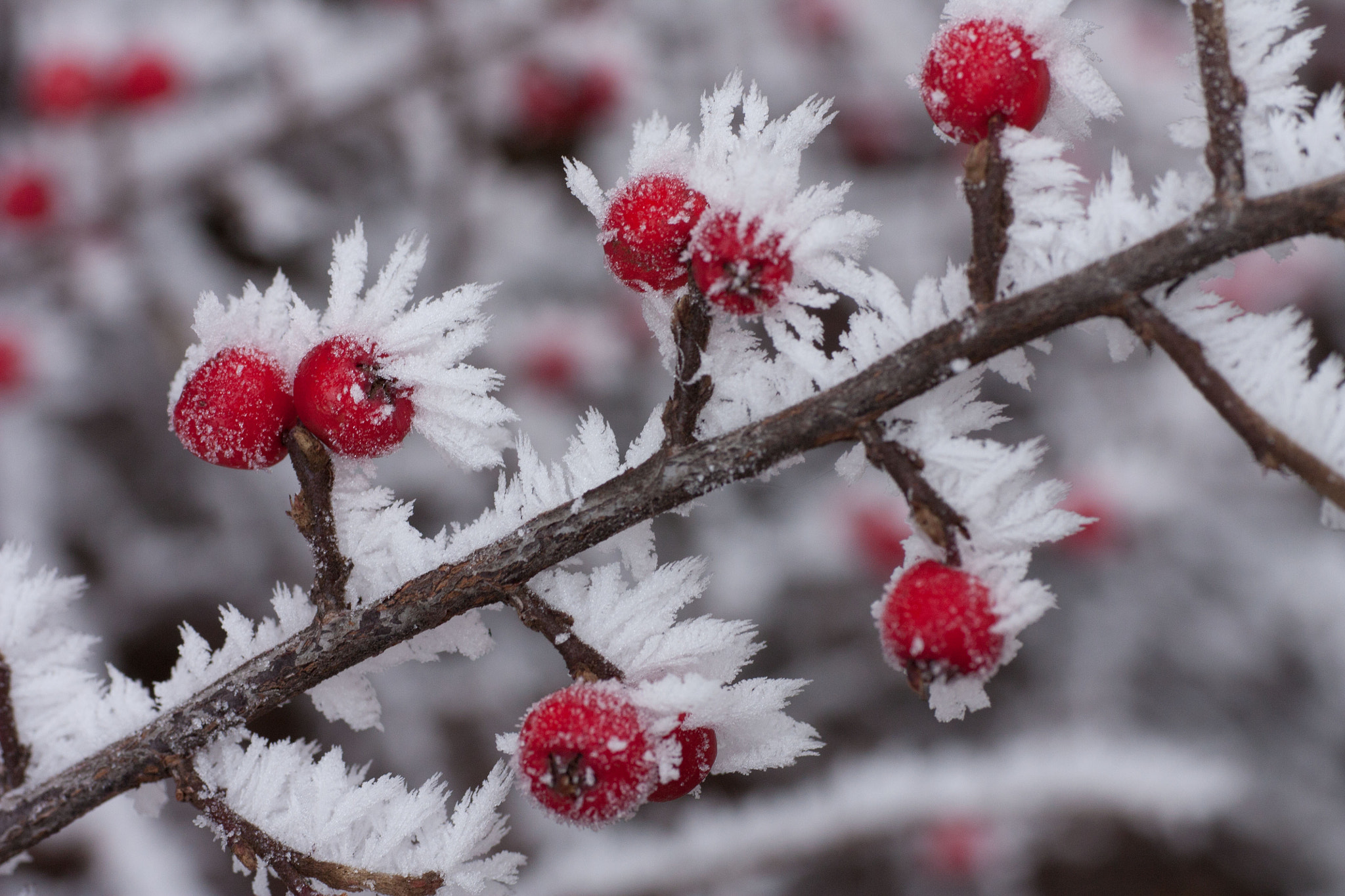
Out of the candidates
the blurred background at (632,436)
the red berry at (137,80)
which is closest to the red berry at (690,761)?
the blurred background at (632,436)

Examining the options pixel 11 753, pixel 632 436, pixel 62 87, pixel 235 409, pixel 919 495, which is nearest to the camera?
pixel 919 495


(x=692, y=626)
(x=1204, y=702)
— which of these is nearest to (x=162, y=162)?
(x=692, y=626)

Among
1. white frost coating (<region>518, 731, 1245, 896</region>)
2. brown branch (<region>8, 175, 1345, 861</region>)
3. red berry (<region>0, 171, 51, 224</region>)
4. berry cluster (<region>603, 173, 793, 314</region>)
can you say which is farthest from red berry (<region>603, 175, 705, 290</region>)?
red berry (<region>0, 171, 51, 224</region>)

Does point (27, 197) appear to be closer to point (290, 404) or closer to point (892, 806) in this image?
point (290, 404)

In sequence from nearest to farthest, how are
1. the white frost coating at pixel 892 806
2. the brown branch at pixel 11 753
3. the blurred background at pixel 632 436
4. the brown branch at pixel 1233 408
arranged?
the brown branch at pixel 1233 408, the brown branch at pixel 11 753, the white frost coating at pixel 892 806, the blurred background at pixel 632 436

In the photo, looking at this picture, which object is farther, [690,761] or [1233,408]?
[690,761]

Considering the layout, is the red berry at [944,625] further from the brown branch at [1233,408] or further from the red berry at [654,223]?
the red berry at [654,223]

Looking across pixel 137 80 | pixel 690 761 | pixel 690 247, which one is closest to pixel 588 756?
pixel 690 761
